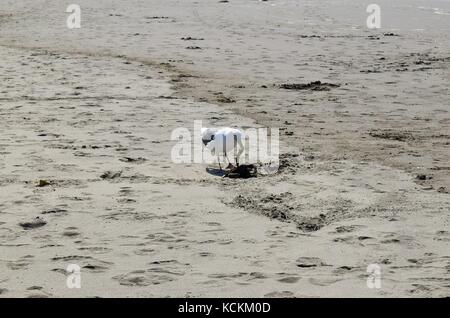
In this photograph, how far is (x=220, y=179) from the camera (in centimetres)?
621

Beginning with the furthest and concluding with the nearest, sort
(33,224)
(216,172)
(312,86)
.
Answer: (312,86)
(216,172)
(33,224)

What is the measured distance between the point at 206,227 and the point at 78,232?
828mm

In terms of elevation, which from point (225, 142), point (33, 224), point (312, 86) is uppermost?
point (312, 86)

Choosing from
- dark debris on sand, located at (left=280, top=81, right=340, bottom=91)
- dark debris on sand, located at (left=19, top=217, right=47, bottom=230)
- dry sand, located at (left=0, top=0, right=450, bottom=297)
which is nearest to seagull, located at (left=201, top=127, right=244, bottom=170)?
dry sand, located at (left=0, top=0, right=450, bottom=297)

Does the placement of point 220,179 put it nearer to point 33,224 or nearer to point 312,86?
point 33,224

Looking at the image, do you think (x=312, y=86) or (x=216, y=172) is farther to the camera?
(x=312, y=86)

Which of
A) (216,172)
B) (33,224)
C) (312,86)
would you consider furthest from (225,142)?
(312,86)

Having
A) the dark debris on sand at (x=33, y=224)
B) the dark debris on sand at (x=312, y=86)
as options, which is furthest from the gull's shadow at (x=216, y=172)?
the dark debris on sand at (x=312, y=86)

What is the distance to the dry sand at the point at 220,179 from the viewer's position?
4410 mm

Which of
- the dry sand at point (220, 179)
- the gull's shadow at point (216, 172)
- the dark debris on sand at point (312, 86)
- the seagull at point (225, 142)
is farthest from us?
the dark debris on sand at point (312, 86)

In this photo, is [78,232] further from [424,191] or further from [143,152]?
[424,191]

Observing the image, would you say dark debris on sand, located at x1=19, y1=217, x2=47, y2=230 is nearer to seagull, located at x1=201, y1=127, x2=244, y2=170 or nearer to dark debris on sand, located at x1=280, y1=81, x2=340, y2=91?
seagull, located at x1=201, y1=127, x2=244, y2=170

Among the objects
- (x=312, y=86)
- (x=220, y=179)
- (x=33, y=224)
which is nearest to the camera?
(x=33, y=224)

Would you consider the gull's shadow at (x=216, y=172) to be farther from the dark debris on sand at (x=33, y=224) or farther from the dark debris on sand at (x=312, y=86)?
the dark debris on sand at (x=312, y=86)
